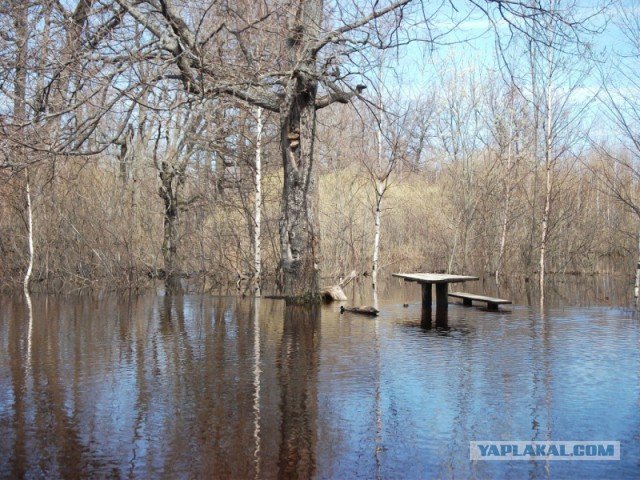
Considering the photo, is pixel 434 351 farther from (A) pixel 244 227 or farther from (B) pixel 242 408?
(A) pixel 244 227

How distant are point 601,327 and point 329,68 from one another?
7380 mm

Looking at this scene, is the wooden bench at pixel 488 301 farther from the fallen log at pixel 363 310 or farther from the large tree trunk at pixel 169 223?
the large tree trunk at pixel 169 223

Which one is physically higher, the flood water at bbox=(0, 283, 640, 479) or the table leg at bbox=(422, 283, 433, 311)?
the table leg at bbox=(422, 283, 433, 311)

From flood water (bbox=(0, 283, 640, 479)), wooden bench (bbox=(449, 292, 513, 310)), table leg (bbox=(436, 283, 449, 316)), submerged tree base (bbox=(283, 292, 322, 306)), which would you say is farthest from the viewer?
submerged tree base (bbox=(283, 292, 322, 306))

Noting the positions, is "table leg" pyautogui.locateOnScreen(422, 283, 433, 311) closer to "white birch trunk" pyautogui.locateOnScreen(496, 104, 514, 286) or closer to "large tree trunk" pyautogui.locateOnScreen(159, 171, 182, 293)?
"large tree trunk" pyautogui.locateOnScreen(159, 171, 182, 293)

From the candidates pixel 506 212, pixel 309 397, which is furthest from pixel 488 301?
pixel 506 212

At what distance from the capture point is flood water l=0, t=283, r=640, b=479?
16.1 feet

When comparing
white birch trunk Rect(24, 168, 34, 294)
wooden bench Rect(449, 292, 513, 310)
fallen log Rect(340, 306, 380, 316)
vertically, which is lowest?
fallen log Rect(340, 306, 380, 316)

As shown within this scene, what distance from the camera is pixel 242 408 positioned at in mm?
6301

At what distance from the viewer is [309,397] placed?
673 centimetres

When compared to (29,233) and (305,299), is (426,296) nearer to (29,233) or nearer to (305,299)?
(305,299)

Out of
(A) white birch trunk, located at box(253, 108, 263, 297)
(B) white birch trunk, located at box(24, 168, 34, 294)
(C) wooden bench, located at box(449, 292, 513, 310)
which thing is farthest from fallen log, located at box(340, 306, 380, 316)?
(B) white birch trunk, located at box(24, 168, 34, 294)

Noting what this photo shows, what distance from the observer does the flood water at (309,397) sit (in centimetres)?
492

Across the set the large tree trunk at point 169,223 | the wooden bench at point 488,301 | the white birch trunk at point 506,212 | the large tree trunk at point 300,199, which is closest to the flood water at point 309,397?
the wooden bench at point 488,301
